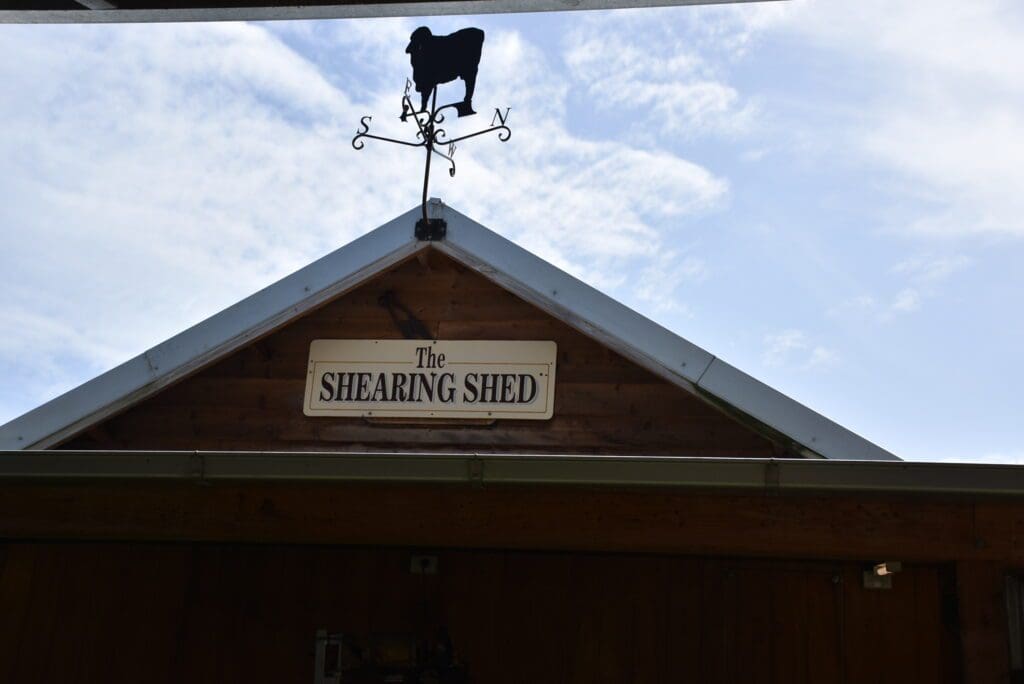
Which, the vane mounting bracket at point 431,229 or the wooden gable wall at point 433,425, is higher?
the vane mounting bracket at point 431,229

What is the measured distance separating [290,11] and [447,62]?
4.44 meters

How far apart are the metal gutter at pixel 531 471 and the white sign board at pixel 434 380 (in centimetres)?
210

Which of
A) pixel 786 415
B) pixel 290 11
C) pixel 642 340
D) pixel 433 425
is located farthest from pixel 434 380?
pixel 290 11

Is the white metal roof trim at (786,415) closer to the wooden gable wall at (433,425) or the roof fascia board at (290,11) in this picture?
the wooden gable wall at (433,425)

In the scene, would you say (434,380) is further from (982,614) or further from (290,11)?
(290,11)

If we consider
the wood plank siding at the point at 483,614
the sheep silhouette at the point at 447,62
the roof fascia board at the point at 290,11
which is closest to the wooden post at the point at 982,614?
the wood plank siding at the point at 483,614

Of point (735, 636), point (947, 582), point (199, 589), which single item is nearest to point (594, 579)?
point (735, 636)

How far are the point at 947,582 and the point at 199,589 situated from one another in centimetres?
389

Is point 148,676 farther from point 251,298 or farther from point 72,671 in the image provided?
point 251,298

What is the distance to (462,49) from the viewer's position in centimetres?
729

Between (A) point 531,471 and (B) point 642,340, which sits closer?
(A) point 531,471

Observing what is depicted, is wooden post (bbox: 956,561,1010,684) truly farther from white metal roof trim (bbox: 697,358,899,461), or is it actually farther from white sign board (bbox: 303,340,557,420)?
white sign board (bbox: 303,340,557,420)

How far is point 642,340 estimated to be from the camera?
6.82m

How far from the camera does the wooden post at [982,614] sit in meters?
5.30
